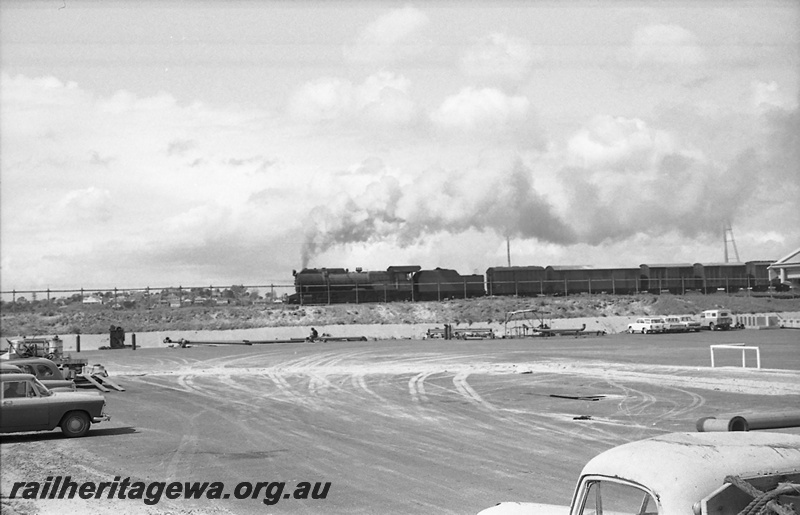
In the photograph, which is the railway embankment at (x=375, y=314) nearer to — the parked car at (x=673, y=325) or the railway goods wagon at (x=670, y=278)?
the railway goods wagon at (x=670, y=278)

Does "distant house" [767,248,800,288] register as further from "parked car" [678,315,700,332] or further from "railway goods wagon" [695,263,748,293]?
"railway goods wagon" [695,263,748,293]

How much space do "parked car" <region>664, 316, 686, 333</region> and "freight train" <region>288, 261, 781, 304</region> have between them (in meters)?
19.3

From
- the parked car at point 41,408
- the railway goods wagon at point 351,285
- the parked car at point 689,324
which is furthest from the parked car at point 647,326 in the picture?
the parked car at point 41,408

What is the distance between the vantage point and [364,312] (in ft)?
233

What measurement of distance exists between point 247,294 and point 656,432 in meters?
70.2

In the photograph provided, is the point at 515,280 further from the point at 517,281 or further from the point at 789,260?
the point at 789,260

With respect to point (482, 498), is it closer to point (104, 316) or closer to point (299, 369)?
point (299, 369)

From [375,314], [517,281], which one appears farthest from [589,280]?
[375,314]

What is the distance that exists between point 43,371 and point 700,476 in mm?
19383

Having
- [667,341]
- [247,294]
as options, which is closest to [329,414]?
[667,341]

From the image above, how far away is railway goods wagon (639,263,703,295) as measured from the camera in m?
85.1

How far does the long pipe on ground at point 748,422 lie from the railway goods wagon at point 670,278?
264ft

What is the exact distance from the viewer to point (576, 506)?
5.31 meters

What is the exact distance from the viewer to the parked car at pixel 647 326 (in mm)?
60688
